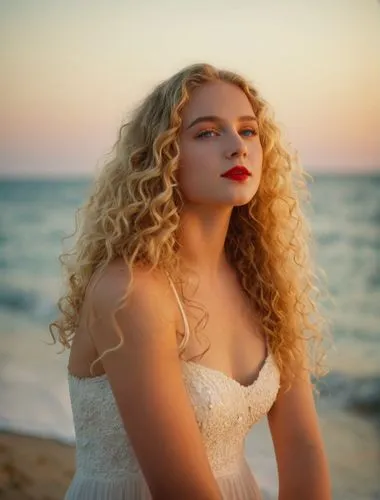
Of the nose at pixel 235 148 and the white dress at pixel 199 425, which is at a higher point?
the nose at pixel 235 148

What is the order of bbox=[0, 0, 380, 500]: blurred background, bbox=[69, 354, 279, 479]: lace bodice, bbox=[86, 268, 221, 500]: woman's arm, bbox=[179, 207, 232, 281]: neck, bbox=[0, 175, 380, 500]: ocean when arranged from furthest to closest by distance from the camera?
bbox=[0, 175, 380, 500]: ocean → bbox=[0, 0, 380, 500]: blurred background → bbox=[179, 207, 232, 281]: neck → bbox=[69, 354, 279, 479]: lace bodice → bbox=[86, 268, 221, 500]: woman's arm

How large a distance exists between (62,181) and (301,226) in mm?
1128

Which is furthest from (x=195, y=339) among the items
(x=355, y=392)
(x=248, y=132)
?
(x=355, y=392)

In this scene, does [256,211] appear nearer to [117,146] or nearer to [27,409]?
[117,146]

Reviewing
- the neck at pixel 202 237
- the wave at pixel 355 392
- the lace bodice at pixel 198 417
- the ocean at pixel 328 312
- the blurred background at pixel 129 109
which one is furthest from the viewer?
the wave at pixel 355 392

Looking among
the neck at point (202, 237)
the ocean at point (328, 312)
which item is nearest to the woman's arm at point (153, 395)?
the neck at point (202, 237)

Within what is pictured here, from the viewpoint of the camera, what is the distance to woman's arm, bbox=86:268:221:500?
43.6 inches

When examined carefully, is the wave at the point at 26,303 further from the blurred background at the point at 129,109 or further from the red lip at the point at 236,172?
the red lip at the point at 236,172

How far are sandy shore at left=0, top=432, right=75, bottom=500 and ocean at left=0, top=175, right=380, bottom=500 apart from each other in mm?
38

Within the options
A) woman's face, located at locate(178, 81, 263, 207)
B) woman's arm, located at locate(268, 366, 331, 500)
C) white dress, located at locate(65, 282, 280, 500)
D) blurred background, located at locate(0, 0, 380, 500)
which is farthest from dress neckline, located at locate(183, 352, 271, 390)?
blurred background, located at locate(0, 0, 380, 500)

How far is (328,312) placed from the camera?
271 cm

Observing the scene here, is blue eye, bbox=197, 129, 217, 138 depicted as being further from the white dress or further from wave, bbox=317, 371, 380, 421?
wave, bbox=317, 371, 380, 421

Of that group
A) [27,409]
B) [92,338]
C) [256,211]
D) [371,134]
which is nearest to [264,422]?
[27,409]

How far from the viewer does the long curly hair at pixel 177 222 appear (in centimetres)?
127
